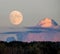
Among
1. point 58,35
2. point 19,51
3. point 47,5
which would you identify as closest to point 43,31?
point 58,35

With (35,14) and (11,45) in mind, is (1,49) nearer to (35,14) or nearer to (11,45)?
(11,45)

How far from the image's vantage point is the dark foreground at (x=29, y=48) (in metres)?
1.29

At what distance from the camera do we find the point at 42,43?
1.38 meters

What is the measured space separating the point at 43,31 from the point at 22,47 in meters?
0.32

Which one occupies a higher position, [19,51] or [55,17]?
[55,17]


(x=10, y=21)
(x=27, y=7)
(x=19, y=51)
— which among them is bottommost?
(x=19, y=51)

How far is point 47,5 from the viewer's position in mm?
1571

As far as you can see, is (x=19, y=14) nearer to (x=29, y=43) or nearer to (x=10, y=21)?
(x=10, y=21)

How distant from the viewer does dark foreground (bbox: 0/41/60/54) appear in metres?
1.29

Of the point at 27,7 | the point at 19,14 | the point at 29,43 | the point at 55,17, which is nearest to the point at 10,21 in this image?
the point at 19,14

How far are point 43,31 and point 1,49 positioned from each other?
44 centimetres

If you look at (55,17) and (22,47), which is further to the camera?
(55,17)

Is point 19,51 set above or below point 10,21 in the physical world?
below

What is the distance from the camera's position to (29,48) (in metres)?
1.30
